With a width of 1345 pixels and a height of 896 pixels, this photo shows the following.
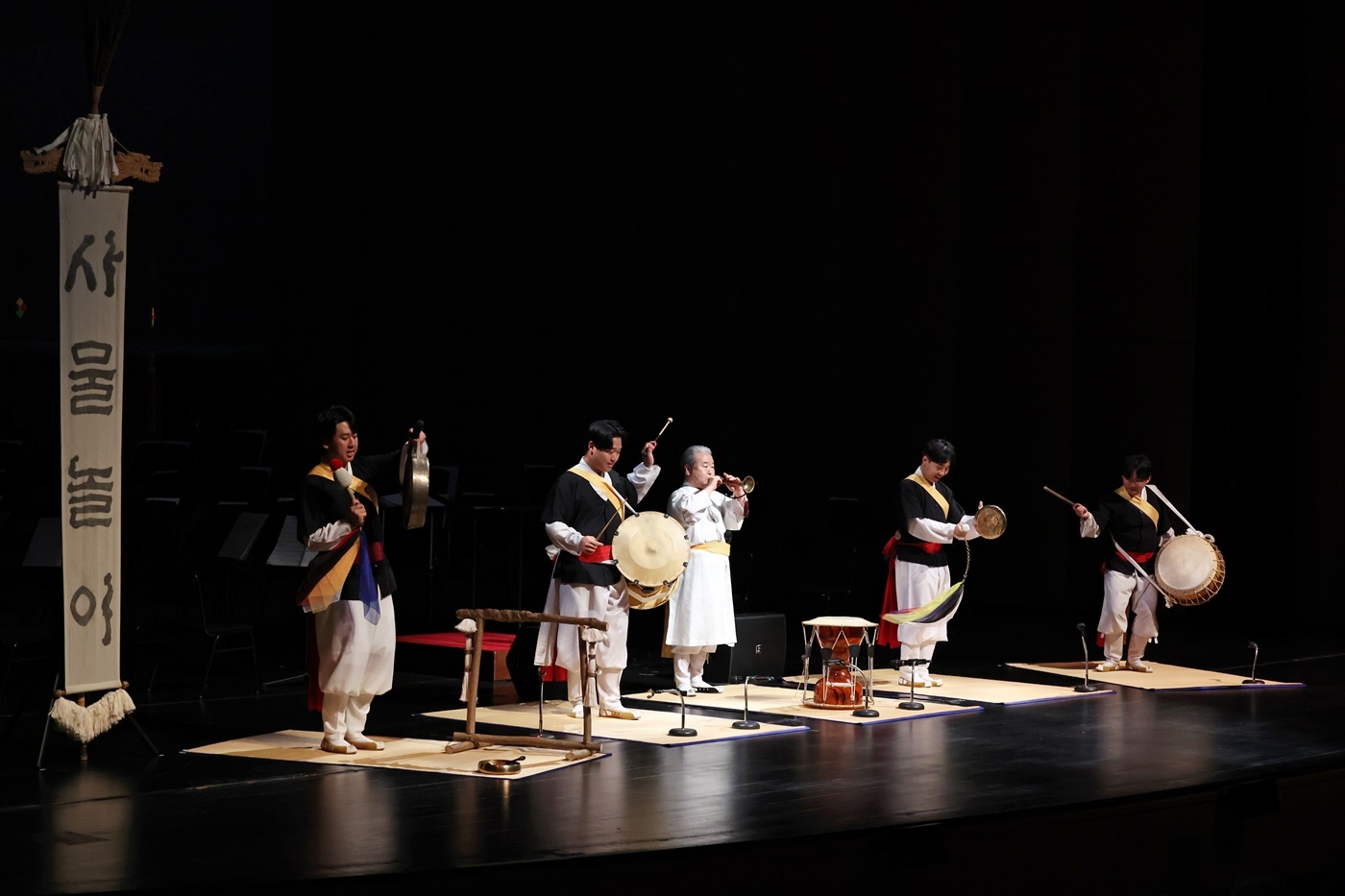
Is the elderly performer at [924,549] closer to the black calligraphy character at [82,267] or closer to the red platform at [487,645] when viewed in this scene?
the red platform at [487,645]

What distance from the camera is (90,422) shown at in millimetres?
5828

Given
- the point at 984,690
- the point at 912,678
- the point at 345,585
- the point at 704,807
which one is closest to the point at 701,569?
the point at 912,678

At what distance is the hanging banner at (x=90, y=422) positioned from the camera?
5.80m

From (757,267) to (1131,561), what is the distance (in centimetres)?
483

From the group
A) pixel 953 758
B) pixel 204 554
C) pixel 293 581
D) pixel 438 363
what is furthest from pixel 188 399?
pixel 953 758

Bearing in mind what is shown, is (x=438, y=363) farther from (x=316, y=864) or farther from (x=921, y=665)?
(x=316, y=864)

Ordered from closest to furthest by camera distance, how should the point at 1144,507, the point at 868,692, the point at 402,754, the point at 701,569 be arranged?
the point at 402,754 < the point at 868,692 < the point at 701,569 < the point at 1144,507

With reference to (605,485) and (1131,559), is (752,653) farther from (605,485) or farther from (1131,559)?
(1131,559)

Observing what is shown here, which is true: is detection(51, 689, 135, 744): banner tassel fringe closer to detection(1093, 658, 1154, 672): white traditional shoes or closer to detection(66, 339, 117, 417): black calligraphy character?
detection(66, 339, 117, 417): black calligraphy character

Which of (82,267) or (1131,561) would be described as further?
(1131,561)

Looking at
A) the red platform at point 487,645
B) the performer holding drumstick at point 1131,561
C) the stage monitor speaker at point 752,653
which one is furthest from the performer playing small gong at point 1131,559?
the red platform at point 487,645

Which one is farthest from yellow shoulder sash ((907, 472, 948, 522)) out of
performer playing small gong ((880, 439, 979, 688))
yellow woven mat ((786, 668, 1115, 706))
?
yellow woven mat ((786, 668, 1115, 706))

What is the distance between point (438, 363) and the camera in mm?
13953

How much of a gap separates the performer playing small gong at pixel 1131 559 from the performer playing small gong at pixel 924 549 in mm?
932
